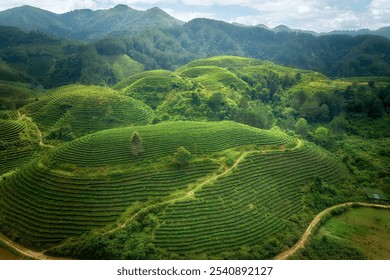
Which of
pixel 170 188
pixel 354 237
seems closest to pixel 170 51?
pixel 170 188

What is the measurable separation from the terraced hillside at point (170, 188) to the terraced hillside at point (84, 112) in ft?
45.3

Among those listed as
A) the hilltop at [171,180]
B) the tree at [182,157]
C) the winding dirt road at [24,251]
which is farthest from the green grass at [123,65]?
the winding dirt road at [24,251]

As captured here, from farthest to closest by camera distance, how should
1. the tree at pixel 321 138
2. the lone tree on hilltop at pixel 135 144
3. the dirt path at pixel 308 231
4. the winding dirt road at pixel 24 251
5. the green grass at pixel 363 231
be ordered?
1. the tree at pixel 321 138
2. the lone tree on hilltop at pixel 135 144
3. the green grass at pixel 363 231
4. the dirt path at pixel 308 231
5. the winding dirt road at pixel 24 251

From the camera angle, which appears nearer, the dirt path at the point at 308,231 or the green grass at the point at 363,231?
the dirt path at the point at 308,231

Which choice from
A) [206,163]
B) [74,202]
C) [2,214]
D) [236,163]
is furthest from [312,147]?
[2,214]

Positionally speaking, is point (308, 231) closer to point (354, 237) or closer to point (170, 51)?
point (354, 237)

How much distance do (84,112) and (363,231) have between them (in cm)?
3920

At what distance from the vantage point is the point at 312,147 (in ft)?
115

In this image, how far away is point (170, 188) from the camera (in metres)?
25.2

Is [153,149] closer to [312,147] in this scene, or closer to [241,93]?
[312,147]

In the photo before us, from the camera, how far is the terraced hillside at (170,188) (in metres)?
21.8

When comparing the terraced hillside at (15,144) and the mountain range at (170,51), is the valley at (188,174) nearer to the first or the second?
the terraced hillside at (15,144)

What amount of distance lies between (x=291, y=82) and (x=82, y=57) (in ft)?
213

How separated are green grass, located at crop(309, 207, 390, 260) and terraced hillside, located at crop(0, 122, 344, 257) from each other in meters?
3.30
